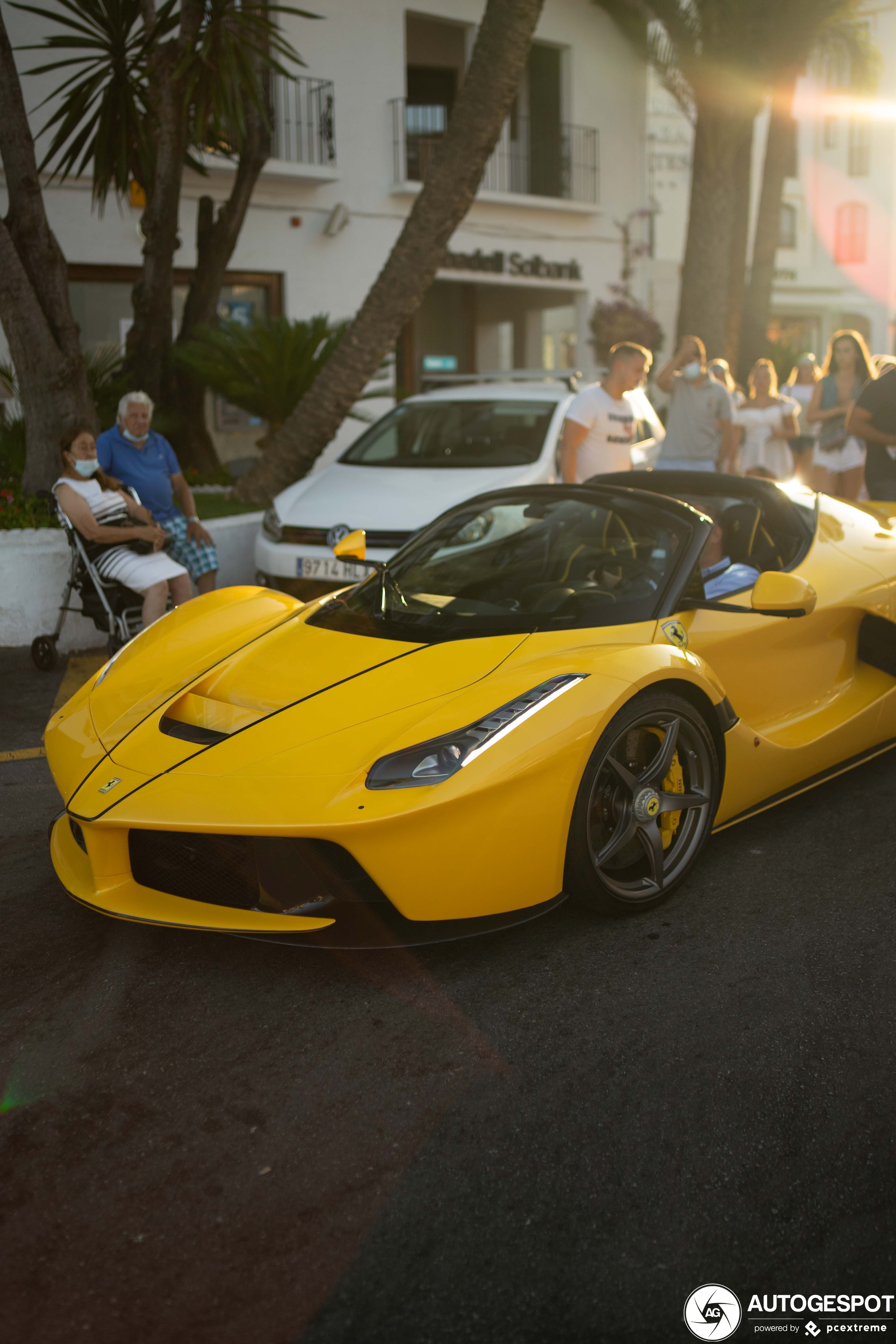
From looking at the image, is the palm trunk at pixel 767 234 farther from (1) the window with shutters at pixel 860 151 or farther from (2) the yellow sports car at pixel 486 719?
(1) the window with shutters at pixel 860 151

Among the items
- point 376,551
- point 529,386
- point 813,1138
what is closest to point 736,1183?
point 813,1138

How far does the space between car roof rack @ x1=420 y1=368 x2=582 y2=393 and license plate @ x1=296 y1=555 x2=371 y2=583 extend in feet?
8.37

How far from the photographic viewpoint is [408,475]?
7.68m

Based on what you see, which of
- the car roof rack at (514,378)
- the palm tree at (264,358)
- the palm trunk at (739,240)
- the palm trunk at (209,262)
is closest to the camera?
the car roof rack at (514,378)

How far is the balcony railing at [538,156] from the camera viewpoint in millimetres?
19156

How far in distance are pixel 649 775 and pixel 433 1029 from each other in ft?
3.25

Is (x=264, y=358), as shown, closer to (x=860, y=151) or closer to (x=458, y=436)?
(x=458, y=436)

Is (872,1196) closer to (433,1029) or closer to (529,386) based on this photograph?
(433,1029)

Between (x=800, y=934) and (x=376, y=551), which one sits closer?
(x=800, y=934)

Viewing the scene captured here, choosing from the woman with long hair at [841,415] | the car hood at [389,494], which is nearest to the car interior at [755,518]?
the car hood at [389,494]

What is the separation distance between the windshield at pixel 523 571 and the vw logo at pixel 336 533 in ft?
8.92

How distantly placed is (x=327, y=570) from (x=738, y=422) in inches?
156

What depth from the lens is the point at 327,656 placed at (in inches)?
136

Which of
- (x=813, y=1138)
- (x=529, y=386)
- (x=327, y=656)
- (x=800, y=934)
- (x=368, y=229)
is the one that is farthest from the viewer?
(x=368, y=229)
